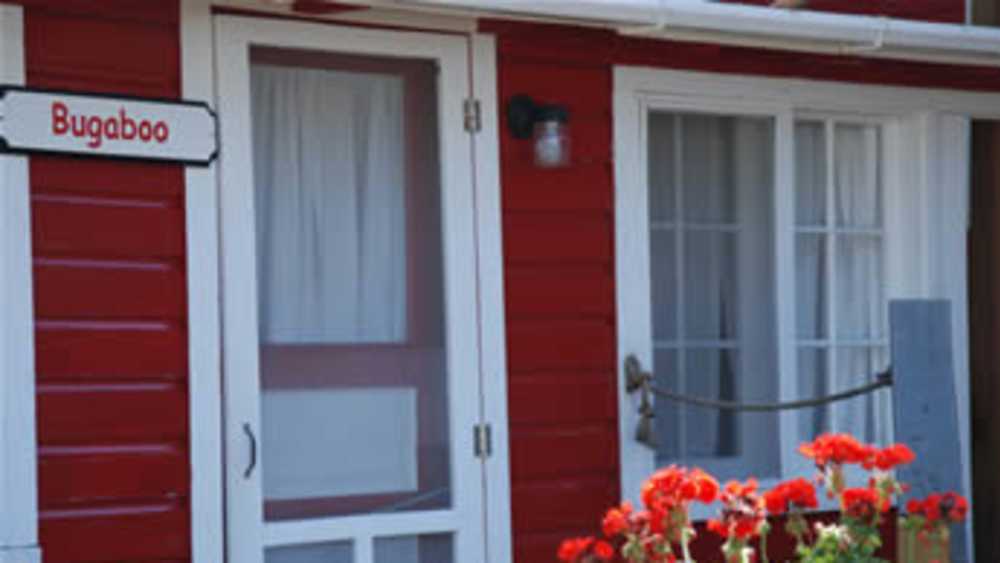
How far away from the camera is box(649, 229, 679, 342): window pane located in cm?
655

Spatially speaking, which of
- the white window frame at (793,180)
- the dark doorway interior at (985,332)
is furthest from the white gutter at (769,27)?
the dark doorway interior at (985,332)

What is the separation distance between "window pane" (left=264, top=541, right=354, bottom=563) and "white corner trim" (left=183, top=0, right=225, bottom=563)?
0.75ft

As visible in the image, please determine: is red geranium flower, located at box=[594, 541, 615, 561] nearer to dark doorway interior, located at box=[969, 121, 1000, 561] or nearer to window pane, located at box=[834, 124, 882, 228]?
window pane, located at box=[834, 124, 882, 228]

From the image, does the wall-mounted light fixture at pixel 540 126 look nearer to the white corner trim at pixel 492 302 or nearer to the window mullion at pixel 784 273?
the white corner trim at pixel 492 302

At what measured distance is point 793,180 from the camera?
6.82 m

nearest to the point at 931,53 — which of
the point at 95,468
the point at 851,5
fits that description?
the point at 851,5

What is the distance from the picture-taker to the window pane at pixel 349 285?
5656mm

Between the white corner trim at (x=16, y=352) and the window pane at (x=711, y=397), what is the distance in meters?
2.55

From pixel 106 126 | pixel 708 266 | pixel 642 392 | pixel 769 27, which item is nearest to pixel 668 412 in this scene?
pixel 642 392

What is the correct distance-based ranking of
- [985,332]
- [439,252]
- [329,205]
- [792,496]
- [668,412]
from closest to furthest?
[792,496] < [329,205] < [439,252] < [668,412] < [985,332]

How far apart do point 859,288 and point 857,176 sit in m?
0.45

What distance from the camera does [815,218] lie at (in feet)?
22.9

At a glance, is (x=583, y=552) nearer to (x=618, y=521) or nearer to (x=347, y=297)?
(x=618, y=521)

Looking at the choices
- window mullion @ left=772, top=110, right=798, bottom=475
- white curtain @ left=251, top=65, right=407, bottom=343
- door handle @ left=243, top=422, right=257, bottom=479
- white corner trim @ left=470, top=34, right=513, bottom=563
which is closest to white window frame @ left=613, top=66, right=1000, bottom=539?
window mullion @ left=772, top=110, right=798, bottom=475
